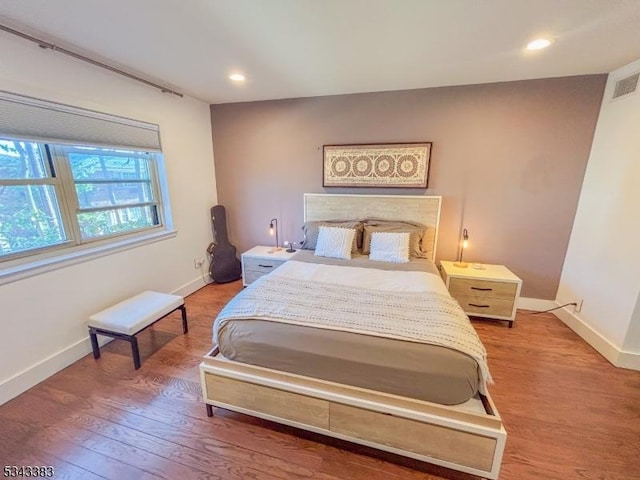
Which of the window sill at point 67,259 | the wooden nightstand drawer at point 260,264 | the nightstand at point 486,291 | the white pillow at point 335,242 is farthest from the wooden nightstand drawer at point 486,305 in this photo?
the window sill at point 67,259

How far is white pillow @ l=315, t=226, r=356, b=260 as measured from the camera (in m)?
2.79

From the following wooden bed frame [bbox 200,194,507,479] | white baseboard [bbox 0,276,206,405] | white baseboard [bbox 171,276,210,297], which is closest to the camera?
wooden bed frame [bbox 200,194,507,479]

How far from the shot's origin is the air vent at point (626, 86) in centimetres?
211

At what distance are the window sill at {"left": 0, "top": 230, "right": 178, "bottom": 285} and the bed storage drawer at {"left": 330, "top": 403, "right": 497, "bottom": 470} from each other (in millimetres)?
2219

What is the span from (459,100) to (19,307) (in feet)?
13.3

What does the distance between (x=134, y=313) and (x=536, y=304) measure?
3.96 meters

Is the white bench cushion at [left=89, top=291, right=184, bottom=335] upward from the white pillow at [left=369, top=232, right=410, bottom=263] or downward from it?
downward

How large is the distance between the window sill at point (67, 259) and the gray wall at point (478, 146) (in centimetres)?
166

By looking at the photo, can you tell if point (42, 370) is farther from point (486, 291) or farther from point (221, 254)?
point (486, 291)

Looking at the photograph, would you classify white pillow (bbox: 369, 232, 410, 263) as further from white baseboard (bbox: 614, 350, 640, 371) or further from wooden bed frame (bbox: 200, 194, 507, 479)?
white baseboard (bbox: 614, 350, 640, 371)

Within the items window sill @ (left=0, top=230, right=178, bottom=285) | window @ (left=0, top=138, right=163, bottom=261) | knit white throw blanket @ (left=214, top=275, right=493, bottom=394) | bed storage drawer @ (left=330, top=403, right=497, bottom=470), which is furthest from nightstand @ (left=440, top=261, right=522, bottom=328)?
window @ (left=0, top=138, right=163, bottom=261)

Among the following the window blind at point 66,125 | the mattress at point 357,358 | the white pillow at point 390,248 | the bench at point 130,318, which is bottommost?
the bench at point 130,318

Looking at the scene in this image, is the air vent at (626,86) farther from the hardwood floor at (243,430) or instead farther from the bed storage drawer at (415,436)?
the bed storage drawer at (415,436)

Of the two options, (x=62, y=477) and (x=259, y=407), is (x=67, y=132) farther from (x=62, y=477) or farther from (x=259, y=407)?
(x=259, y=407)
